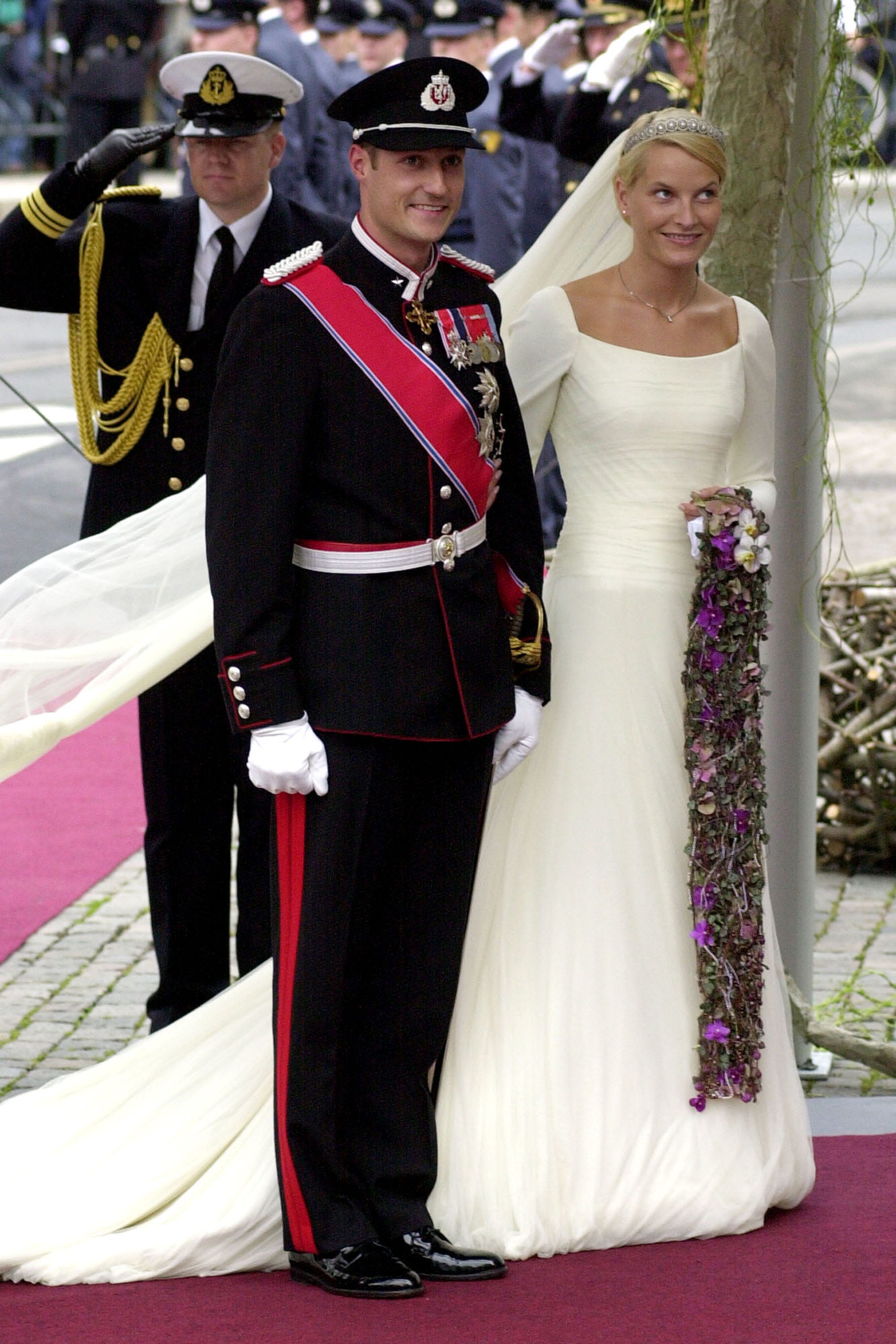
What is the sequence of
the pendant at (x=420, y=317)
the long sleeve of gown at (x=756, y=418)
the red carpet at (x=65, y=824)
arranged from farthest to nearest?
the red carpet at (x=65, y=824) → the long sleeve of gown at (x=756, y=418) → the pendant at (x=420, y=317)

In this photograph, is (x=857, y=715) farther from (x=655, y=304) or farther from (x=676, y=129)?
(x=676, y=129)

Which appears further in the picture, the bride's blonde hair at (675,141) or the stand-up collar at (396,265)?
the bride's blonde hair at (675,141)

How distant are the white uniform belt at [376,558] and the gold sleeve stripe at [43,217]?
1.21 m

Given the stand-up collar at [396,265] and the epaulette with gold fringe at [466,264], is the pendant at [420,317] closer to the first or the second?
the stand-up collar at [396,265]

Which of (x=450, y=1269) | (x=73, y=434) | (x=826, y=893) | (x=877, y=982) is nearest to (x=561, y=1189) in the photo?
(x=450, y=1269)

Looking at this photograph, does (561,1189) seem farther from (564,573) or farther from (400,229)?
(400,229)

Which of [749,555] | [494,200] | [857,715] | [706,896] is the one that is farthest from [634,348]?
[494,200]

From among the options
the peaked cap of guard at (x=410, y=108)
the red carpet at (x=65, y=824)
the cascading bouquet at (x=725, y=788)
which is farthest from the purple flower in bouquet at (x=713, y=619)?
the red carpet at (x=65, y=824)

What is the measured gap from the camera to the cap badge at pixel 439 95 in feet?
→ 9.96

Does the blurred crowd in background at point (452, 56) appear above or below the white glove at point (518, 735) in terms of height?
above

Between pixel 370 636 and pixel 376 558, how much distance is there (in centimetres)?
11

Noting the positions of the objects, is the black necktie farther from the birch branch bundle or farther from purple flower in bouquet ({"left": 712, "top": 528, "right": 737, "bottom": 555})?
the birch branch bundle

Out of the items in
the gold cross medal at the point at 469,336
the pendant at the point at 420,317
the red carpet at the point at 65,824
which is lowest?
the red carpet at the point at 65,824

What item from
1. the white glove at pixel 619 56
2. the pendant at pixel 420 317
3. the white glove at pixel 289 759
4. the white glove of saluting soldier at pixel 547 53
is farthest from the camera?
the white glove of saluting soldier at pixel 547 53
